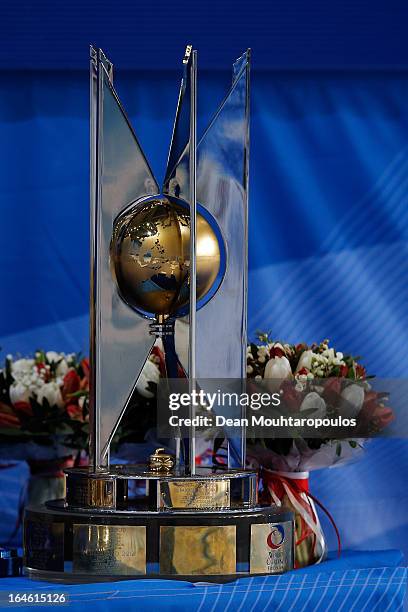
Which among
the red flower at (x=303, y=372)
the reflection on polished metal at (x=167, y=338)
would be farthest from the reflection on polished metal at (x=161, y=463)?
the red flower at (x=303, y=372)

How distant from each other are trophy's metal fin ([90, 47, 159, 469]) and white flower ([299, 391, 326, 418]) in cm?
24

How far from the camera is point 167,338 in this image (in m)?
1.58

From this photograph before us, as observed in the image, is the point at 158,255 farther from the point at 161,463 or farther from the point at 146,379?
the point at 146,379

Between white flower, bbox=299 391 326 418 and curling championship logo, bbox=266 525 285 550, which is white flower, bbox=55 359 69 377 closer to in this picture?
white flower, bbox=299 391 326 418

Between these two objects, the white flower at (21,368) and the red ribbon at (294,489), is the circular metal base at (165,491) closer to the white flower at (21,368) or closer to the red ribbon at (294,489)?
the red ribbon at (294,489)

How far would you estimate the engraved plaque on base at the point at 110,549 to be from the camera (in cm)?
141

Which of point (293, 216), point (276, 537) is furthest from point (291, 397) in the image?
point (293, 216)

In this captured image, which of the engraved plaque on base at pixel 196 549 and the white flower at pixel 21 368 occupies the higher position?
the white flower at pixel 21 368

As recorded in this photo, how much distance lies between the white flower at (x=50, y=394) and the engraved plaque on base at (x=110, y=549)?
452mm

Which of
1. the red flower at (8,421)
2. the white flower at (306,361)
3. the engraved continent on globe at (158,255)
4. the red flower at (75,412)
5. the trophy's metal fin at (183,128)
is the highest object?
the trophy's metal fin at (183,128)

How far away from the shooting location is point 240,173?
5.33 ft

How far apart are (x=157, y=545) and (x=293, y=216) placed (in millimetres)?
1120

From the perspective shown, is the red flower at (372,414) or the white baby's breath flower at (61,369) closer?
the red flower at (372,414)

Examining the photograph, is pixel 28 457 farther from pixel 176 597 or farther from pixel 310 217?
pixel 310 217
